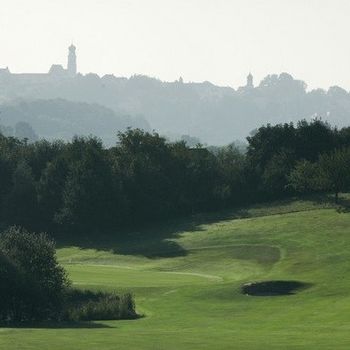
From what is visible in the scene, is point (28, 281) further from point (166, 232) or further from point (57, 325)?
point (166, 232)

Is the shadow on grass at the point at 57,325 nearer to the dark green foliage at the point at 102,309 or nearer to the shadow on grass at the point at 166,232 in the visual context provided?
the dark green foliage at the point at 102,309

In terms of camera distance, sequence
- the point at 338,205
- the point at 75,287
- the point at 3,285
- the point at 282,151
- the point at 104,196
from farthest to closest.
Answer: the point at 282,151 < the point at 104,196 < the point at 338,205 < the point at 75,287 < the point at 3,285

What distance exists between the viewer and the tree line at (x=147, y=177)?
121688 mm

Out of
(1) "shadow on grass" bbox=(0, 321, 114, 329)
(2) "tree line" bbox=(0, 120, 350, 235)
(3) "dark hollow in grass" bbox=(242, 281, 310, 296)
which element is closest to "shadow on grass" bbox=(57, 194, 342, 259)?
(2) "tree line" bbox=(0, 120, 350, 235)

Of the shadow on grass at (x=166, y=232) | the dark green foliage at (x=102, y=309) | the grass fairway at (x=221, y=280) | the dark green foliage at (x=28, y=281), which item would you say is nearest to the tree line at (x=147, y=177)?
the shadow on grass at (x=166, y=232)

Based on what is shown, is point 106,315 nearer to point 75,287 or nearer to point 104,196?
point 75,287

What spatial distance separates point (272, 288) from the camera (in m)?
67.4

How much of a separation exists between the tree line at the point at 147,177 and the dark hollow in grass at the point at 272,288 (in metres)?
46.4

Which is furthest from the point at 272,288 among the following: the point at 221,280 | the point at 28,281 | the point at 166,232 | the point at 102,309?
the point at 166,232

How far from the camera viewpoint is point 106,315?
5919 cm

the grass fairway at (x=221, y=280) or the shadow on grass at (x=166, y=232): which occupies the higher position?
the shadow on grass at (x=166, y=232)

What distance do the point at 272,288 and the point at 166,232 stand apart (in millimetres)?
50509

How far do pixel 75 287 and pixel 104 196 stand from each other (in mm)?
54571

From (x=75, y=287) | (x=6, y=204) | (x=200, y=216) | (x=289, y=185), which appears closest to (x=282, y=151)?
(x=289, y=185)
